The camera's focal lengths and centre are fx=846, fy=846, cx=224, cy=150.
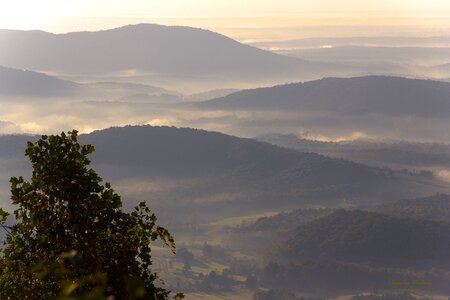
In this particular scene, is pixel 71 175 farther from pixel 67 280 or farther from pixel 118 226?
pixel 67 280

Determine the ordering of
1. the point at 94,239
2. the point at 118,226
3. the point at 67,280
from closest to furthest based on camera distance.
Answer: the point at 67,280 → the point at 94,239 → the point at 118,226

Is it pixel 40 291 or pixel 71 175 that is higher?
pixel 71 175

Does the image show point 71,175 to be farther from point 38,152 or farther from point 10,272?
point 10,272

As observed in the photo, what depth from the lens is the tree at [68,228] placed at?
30.2m

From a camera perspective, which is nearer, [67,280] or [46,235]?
[67,280]

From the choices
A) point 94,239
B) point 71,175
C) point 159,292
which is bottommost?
point 159,292

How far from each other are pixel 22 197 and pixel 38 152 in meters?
1.88

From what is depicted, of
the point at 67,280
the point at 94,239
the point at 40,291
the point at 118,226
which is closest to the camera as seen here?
the point at 67,280

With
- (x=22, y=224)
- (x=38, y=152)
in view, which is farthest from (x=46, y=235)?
(x=38, y=152)

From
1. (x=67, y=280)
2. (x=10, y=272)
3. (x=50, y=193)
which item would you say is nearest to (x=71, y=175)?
(x=50, y=193)

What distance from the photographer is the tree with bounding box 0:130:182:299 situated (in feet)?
99.2

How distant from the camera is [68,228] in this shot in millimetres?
31406

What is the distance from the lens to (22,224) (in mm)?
32438

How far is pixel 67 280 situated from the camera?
87.5 ft
